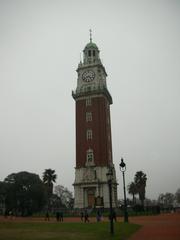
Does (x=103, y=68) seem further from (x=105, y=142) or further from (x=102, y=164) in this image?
(x=102, y=164)

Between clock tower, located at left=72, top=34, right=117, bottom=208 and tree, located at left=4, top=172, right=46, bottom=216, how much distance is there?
821 cm

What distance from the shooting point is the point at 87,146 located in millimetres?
68250

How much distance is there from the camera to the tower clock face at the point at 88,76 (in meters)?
73.4

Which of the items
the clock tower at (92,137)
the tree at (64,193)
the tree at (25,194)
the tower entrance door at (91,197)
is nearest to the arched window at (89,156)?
the clock tower at (92,137)

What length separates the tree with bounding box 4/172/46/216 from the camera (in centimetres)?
5978

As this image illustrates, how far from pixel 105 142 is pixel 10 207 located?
22940mm

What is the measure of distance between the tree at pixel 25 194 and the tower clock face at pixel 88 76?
25772mm

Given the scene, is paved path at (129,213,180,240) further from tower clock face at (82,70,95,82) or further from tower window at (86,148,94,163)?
tower clock face at (82,70,95,82)

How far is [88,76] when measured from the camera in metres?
73.9

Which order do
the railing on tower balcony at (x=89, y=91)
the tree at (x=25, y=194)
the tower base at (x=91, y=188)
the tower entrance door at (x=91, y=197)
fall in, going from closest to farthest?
the tree at (x=25, y=194)
the tower base at (x=91, y=188)
the tower entrance door at (x=91, y=197)
the railing on tower balcony at (x=89, y=91)

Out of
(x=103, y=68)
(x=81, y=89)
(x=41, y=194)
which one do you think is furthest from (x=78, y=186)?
(x=103, y=68)

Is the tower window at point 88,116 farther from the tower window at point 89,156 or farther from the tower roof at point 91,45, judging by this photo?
the tower roof at point 91,45

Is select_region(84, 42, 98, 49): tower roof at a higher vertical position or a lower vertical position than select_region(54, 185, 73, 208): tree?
higher

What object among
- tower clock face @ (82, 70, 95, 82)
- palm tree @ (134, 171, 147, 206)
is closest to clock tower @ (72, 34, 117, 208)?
tower clock face @ (82, 70, 95, 82)
